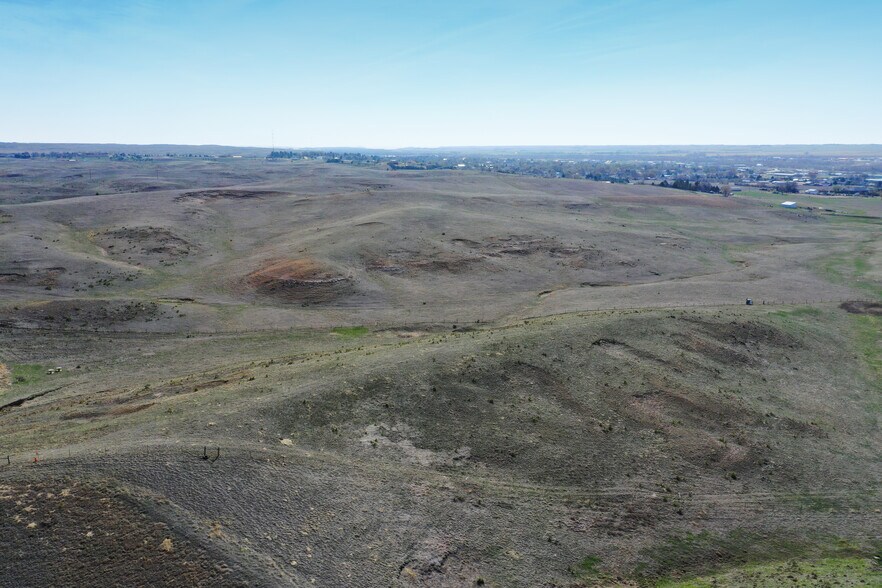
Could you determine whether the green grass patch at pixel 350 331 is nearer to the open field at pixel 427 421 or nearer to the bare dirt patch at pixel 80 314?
the open field at pixel 427 421

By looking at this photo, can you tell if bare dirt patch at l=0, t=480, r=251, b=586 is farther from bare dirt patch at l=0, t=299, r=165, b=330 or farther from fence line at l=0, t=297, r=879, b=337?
bare dirt patch at l=0, t=299, r=165, b=330

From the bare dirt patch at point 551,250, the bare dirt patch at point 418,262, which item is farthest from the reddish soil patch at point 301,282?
the bare dirt patch at point 551,250

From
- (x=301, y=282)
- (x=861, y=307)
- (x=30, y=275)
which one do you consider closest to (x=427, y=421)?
(x=301, y=282)

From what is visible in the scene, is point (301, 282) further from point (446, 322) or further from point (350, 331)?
point (446, 322)

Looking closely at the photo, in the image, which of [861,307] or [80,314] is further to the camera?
[861,307]

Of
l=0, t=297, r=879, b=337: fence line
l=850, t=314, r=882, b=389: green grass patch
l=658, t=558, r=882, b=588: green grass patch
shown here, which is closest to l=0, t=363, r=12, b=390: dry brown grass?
l=0, t=297, r=879, b=337: fence line

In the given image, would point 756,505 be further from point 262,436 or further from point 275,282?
point 275,282

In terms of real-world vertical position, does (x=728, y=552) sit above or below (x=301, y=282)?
below
